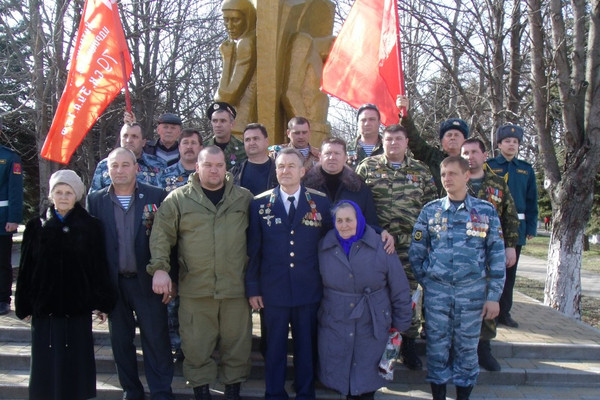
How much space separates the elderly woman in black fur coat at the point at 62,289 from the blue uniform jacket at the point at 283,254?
0.99 metres

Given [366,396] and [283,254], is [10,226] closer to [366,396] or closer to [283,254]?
[283,254]

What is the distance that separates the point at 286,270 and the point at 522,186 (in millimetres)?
2949

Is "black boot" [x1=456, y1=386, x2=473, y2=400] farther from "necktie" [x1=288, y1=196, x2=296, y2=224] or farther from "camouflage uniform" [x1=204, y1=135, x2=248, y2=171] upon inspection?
"camouflage uniform" [x1=204, y1=135, x2=248, y2=171]

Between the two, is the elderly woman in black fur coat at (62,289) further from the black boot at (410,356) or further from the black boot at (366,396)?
the black boot at (410,356)

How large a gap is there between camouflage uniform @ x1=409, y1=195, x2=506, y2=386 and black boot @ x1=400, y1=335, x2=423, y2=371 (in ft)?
1.84

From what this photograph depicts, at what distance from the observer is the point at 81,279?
307cm

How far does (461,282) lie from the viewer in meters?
3.21

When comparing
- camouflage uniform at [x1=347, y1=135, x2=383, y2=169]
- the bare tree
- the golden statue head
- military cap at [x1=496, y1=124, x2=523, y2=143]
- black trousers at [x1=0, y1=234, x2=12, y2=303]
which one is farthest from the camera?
the bare tree

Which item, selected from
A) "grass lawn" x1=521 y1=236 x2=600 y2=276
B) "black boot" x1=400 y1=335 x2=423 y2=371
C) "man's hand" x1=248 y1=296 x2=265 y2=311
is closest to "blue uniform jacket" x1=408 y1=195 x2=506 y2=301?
"black boot" x1=400 y1=335 x2=423 y2=371

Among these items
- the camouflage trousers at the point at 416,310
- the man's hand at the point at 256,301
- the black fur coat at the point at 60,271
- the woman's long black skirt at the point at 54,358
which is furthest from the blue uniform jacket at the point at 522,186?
the woman's long black skirt at the point at 54,358

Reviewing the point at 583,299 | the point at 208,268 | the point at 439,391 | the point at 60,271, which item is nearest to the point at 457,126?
the point at 439,391

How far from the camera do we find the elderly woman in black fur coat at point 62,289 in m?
3.04

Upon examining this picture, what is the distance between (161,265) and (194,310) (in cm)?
39

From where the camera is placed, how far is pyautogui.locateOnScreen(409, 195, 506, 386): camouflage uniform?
3197mm
